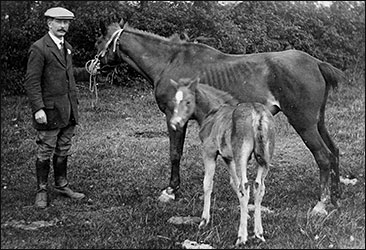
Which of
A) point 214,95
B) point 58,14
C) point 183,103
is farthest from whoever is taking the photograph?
point 58,14

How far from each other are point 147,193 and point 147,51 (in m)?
2.07

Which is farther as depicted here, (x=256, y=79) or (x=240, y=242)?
(x=256, y=79)

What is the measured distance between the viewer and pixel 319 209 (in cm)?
587

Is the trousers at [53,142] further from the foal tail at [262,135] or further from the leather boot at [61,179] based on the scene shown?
the foal tail at [262,135]

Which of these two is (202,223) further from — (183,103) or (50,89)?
(50,89)

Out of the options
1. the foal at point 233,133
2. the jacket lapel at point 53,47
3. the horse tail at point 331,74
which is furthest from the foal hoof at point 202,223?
the jacket lapel at point 53,47

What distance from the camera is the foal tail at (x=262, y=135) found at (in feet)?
15.9

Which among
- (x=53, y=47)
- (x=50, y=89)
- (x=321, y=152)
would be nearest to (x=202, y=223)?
(x=321, y=152)

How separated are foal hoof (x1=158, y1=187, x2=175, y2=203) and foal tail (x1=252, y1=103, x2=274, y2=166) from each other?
193 cm

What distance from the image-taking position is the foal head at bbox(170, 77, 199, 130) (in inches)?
219

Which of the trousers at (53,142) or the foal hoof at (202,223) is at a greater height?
the trousers at (53,142)

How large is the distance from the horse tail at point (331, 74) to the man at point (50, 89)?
339 cm

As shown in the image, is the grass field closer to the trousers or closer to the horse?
the horse

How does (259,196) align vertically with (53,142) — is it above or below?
above
